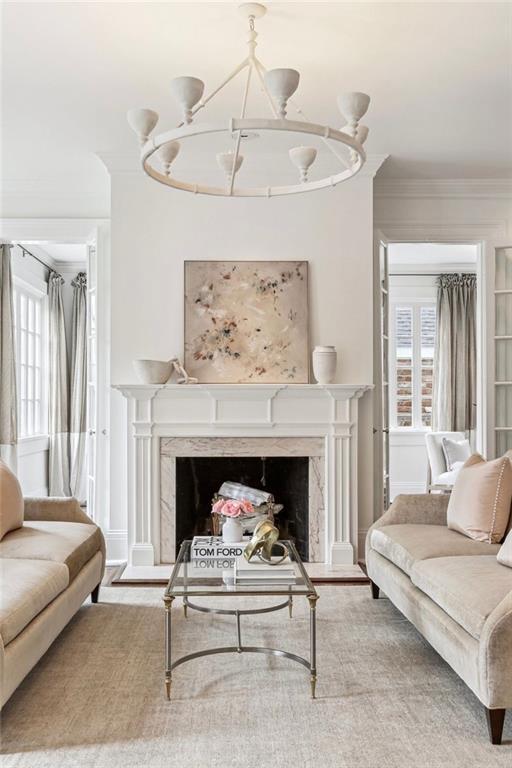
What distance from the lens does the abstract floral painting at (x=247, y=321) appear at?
5.00 m

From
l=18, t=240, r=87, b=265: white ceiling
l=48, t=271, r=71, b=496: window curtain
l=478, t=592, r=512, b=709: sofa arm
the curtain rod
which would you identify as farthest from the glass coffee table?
l=48, t=271, r=71, b=496: window curtain

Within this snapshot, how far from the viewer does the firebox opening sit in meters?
5.12

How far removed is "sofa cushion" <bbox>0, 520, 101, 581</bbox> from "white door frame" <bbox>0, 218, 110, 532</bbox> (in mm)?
1367

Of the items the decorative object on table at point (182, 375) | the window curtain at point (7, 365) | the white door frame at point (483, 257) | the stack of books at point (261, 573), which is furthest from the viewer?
the window curtain at point (7, 365)

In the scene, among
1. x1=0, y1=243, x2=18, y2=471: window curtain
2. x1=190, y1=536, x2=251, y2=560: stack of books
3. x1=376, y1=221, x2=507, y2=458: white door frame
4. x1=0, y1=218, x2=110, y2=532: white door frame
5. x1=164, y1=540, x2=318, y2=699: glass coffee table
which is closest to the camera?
x1=164, y1=540, x2=318, y2=699: glass coffee table

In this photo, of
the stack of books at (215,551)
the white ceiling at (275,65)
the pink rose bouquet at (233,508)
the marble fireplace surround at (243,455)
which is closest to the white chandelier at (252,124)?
the white ceiling at (275,65)

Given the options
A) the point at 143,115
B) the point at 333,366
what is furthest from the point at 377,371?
the point at 143,115

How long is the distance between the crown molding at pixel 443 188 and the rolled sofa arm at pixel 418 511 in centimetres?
255

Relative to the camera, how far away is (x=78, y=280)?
7973 millimetres

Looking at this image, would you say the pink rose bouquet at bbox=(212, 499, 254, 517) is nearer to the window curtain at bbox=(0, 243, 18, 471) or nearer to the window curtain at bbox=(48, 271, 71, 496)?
the window curtain at bbox=(0, 243, 18, 471)

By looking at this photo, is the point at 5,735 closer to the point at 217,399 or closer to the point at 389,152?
the point at 217,399

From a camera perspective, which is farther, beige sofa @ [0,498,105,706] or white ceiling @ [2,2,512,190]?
white ceiling @ [2,2,512,190]

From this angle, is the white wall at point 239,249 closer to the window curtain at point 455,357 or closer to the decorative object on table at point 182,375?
the decorative object on table at point 182,375

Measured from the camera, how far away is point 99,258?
5.46m
